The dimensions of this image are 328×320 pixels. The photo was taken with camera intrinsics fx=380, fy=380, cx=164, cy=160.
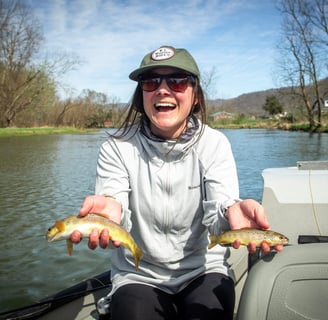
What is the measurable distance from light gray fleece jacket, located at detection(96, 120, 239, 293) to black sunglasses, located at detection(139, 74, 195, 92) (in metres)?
0.33

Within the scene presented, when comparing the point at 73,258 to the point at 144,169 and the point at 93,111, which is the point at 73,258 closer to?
the point at 144,169

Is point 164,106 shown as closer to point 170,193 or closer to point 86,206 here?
point 170,193

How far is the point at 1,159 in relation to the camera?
60.5 ft

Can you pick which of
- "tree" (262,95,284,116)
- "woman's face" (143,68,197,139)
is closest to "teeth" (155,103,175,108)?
"woman's face" (143,68,197,139)

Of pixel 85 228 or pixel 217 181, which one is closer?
pixel 85 228

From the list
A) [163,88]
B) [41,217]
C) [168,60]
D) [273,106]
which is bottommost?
[41,217]

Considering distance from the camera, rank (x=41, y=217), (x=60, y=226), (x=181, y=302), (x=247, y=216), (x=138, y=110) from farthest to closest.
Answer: (x=41, y=217)
(x=138, y=110)
(x=181, y=302)
(x=247, y=216)
(x=60, y=226)

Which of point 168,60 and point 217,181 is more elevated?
point 168,60

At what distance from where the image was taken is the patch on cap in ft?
7.67

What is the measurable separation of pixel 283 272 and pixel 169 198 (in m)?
0.90

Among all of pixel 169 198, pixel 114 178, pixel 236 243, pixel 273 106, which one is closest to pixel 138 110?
pixel 114 178

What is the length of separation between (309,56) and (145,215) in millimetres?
40969

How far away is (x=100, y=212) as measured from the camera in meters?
2.07

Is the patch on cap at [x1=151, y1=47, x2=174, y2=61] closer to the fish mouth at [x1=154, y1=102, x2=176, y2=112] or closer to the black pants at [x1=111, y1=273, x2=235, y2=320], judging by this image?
the fish mouth at [x1=154, y1=102, x2=176, y2=112]
